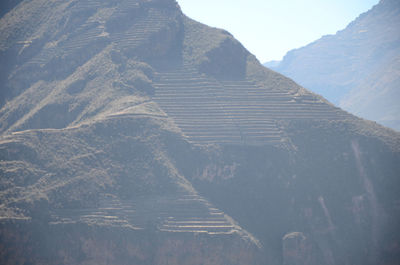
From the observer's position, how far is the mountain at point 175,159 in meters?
37.5

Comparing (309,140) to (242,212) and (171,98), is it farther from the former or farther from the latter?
(171,98)

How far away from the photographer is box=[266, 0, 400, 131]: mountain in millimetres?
122125

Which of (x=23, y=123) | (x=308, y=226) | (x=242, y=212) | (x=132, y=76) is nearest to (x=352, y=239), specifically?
(x=308, y=226)

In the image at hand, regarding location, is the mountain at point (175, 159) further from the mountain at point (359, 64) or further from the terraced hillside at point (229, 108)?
the mountain at point (359, 64)

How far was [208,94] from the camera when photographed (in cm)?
5050

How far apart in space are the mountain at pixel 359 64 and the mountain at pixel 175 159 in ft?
250

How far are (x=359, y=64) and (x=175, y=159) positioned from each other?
368 ft

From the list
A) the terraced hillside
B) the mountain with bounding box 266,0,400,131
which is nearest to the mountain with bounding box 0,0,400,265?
the terraced hillside

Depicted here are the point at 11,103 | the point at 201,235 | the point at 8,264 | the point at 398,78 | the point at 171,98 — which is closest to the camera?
the point at 8,264

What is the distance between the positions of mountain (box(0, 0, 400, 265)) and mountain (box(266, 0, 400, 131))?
76066 millimetres

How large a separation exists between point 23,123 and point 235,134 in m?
22.4

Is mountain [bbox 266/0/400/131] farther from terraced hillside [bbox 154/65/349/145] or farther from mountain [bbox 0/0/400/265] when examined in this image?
mountain [bbox 0/0/400/265]

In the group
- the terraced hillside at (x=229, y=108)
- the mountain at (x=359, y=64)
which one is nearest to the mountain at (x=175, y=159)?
the terraced hillside at (x=229, y=108)

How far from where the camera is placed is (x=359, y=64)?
14138cm
